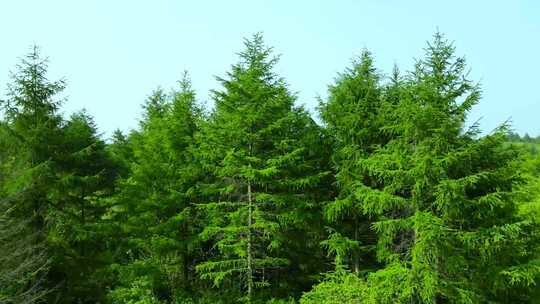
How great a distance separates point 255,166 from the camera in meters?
20.6

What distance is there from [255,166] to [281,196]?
1674 mm

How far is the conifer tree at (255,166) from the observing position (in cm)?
1998

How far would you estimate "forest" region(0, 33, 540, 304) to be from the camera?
56.1ft

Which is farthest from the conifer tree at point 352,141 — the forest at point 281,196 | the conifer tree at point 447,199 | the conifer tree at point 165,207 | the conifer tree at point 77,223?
the conifer tree at point 77,223

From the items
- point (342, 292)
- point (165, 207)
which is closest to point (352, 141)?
point (342, 292)

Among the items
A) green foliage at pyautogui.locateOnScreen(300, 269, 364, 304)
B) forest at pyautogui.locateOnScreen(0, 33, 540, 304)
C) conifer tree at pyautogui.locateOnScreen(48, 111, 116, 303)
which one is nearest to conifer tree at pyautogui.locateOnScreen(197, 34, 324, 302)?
forest at pyautogui.locateOnScreen(0, 33, 540, 304)

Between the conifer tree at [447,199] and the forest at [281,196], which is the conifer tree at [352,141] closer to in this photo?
the forest at [281,196]

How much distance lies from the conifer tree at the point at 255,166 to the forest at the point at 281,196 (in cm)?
9

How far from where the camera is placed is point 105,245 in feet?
76.0

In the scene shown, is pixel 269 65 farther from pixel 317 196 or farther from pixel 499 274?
pixel 499 274

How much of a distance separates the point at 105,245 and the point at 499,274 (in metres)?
16.9

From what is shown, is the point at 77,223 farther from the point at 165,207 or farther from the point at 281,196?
the point at 281,196

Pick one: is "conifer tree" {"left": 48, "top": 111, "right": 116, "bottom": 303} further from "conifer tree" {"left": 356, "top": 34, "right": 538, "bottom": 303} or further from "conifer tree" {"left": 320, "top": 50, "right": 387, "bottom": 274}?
"conifer tree" {"left": 356, "top": 34, "right": 538, "bottom": 303}

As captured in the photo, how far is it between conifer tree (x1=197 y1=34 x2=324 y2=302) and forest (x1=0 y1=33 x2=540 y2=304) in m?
0.09
